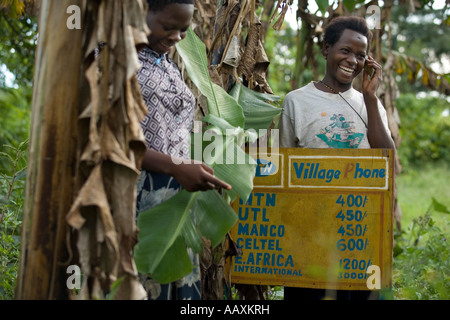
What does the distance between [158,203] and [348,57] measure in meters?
1.35

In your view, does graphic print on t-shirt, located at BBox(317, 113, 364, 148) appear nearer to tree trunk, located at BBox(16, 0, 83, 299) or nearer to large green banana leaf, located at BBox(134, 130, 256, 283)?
large green banana leaf, located at BBox(134, 130, 256, 283)

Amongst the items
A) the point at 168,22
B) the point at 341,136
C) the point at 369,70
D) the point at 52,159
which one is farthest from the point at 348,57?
the point at 52,159

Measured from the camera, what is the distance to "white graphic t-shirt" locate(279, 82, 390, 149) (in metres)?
2.93

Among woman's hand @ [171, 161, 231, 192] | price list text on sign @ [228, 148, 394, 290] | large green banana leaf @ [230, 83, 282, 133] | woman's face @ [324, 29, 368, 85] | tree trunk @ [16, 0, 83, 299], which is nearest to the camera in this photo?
tree trunk @ [16, 0, 83, 299]

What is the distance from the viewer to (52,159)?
1.95m

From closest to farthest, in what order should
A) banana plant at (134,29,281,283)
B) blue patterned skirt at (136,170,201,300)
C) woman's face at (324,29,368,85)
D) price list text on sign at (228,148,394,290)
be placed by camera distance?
banana plant at (134,29,281,283) < blue patterned skirt at (136,170,201,300) < price list text on sign at (228,148,394,290) < woman's face at (324,29,368,85)

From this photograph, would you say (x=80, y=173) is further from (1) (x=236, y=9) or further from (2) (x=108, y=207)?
(1) (x=236, y=9)

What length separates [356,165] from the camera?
2.67 m

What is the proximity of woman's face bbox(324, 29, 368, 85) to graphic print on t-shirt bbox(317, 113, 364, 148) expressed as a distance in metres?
0.26

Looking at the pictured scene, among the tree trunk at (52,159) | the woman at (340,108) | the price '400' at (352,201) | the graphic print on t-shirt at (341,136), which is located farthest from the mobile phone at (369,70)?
the tree trunk at (52,159)

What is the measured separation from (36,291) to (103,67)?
0.80 metres

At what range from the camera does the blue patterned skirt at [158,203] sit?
2330 millimetres

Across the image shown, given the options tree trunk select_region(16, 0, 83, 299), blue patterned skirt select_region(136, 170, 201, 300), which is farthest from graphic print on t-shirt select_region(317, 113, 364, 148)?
tree trunk select_region(16, 0, 83, 299)
